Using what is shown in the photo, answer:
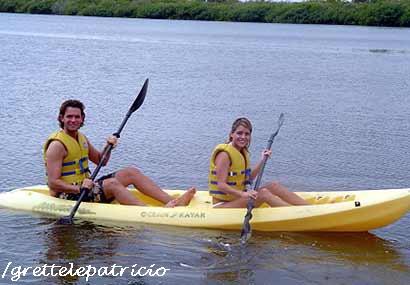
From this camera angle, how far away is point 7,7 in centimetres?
6038

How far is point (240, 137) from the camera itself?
6.82 m

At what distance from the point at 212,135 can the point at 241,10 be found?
137 feet

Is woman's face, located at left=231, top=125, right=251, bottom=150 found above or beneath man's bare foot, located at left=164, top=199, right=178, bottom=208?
above

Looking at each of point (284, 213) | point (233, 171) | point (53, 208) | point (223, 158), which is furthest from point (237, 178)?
point (53, 208)

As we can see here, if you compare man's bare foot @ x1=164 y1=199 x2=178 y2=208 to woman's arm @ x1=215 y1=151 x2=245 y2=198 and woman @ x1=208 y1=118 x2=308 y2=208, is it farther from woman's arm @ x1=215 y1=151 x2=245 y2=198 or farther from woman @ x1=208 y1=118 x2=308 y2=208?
Answer: woman's arm @ x1=215 y1=151 x2=245 y2=198

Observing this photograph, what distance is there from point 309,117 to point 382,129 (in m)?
1.48

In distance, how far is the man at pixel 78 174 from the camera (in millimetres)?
6922

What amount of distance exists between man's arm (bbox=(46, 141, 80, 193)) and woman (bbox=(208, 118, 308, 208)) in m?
1.26

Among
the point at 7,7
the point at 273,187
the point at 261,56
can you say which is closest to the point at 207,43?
the point at 261,56

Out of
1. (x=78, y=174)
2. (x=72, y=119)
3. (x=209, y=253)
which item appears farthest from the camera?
(x=78, y=174)

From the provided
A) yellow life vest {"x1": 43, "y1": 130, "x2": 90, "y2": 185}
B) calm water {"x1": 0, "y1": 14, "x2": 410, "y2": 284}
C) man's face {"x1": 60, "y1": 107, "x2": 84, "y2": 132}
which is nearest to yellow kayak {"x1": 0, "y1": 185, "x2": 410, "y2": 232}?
calm water {"x1": 0, "y1": 14, "x2": 410, "y2": 284}

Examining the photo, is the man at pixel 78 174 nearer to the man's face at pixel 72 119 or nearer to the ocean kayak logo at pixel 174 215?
the man's face at pixel 72 119

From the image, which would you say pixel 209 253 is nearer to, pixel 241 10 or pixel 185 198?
pixel 185 198

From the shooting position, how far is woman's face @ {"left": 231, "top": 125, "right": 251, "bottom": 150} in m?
6.79
